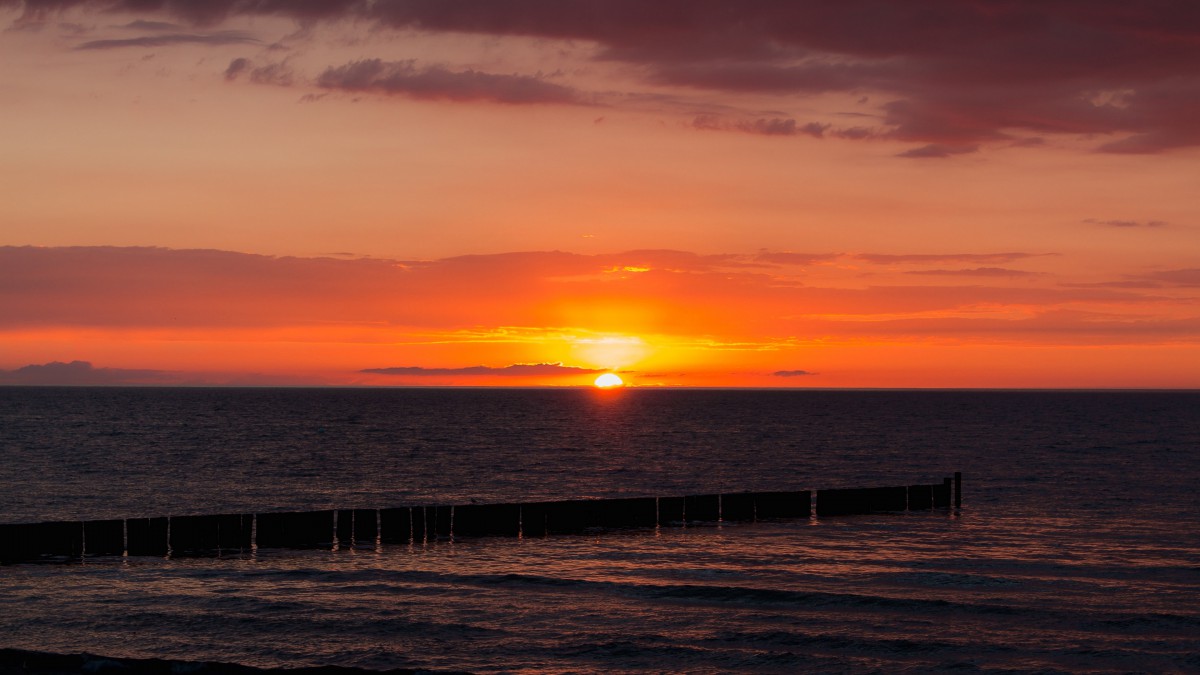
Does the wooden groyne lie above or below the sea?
above

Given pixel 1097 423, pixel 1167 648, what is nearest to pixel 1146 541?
pixel 1167 648

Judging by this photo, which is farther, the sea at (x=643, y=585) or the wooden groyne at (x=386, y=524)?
the wooden groyne at (x=386, y=524)

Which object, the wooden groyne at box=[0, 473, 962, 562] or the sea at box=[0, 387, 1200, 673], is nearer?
the sea at box=[0, 387, 1200, 673]

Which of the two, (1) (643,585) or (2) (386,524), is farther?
(2) (386,524)

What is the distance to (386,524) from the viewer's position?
4159 cm

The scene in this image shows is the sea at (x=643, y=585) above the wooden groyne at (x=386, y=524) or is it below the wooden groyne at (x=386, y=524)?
below

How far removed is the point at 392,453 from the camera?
93938mm

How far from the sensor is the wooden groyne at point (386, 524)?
36.7m

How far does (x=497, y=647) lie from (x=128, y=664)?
25.9 ft

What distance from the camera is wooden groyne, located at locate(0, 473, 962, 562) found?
3669cm

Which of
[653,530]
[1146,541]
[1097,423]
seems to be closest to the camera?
[1146,541]

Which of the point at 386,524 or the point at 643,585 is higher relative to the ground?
the point at 386,524

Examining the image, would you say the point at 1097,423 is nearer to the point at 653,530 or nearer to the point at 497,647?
the point at 653,530

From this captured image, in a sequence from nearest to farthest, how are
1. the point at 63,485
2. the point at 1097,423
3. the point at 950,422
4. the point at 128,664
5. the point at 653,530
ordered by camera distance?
the point at 128,664, the point at 653,530, the point at 63,485, the point at 1097,423, the point at 950,422
